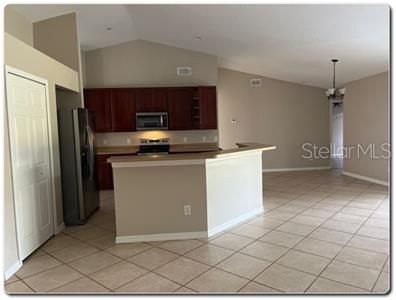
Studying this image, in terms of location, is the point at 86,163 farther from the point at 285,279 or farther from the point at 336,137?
the point at 336,137

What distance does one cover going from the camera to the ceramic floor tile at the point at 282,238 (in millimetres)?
3383

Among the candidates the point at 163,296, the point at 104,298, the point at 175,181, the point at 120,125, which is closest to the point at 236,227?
the point at 175,181

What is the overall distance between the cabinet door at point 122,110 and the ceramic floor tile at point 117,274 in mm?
3917

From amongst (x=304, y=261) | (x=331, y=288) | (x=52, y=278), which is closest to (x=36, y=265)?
(x=52, y=278)

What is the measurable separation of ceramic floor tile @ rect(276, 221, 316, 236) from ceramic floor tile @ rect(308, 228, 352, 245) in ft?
0.27

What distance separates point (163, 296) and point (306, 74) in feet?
20.5

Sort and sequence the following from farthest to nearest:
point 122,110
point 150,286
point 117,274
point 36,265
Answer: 1. point 122,110
2. point 36,265
3. point 117,274
4. point 150,286

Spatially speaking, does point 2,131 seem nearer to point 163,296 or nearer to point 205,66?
point 163,296

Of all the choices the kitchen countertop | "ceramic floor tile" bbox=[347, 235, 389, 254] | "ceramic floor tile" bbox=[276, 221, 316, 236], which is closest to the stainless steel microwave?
the kitchen countertop

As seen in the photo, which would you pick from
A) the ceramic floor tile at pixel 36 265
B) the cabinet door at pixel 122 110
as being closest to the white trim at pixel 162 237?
the ceramic floor tile at pixel 36 265

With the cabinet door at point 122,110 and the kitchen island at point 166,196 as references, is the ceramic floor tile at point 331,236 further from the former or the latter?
the cabinet door at point 122,110

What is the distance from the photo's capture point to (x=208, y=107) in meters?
6.45

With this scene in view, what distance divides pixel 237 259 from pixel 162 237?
0.99m

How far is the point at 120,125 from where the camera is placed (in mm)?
6434
